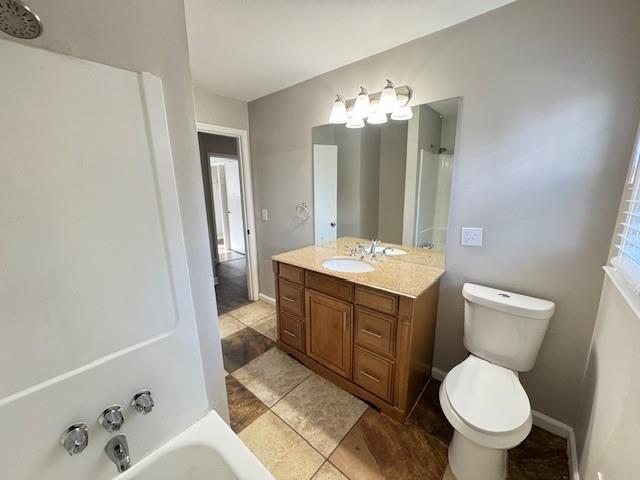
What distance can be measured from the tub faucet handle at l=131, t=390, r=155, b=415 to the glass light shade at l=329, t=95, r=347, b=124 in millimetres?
2025

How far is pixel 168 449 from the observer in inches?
37.9

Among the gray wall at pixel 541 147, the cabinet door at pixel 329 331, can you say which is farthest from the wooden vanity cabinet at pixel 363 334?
the gray wall at pixel 541 147

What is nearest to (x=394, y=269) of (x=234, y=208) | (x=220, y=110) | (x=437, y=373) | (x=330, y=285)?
(x=330, y=285)

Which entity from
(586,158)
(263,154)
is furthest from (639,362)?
(263,154)

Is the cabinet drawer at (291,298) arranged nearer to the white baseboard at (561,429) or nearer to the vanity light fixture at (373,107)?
the vanity light fixture at (373,107)

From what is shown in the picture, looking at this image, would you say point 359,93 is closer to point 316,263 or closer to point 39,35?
point 316,263

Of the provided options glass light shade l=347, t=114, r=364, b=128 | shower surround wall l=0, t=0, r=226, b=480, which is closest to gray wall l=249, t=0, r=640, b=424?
glass light shade l=347, t=114, r=364, b=128

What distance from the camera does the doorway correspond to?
2949 millimetres

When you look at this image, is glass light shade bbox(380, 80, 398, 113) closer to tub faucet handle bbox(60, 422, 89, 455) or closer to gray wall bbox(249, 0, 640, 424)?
gray wall bbox(249, 0, 640, 424)

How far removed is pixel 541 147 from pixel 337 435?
198cm

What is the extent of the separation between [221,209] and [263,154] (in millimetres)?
3530

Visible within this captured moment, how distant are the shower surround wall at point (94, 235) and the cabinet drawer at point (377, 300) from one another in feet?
3.16

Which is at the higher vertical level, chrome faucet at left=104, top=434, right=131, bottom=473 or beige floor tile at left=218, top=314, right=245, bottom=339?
chrome faucet at left=104, top=434, right=131, bottom=473

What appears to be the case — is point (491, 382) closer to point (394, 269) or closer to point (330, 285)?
point (394, 269)
